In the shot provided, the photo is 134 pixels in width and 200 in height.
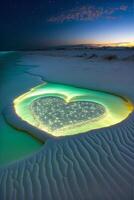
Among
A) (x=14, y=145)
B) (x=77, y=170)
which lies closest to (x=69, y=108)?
(x=14, y=145)

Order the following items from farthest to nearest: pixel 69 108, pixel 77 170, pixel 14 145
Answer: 1. pixel 69 108
2. pixel 14 145
3. pixel 77 170

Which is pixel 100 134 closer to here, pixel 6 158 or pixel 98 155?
pixel 98 155

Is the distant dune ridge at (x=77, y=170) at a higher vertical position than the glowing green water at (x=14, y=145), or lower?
higher

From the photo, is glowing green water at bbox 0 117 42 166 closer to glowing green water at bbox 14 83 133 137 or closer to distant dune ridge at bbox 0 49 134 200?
distant dune ridge at bbox 0 49 134 200

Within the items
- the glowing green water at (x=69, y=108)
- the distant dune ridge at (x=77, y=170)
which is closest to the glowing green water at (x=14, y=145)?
the distant dune ridge at (x=77, y=170)

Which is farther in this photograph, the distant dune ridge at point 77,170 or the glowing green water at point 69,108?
the glowing green water at point 69,108

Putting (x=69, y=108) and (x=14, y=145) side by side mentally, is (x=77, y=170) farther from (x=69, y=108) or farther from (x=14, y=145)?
(x=69, y=108)

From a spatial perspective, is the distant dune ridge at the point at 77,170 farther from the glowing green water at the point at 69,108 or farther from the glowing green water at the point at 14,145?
the glowing green water at the point at 69,108

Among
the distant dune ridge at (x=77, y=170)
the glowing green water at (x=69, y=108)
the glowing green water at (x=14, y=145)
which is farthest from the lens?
the glowing green water at (x=69, y=108)
